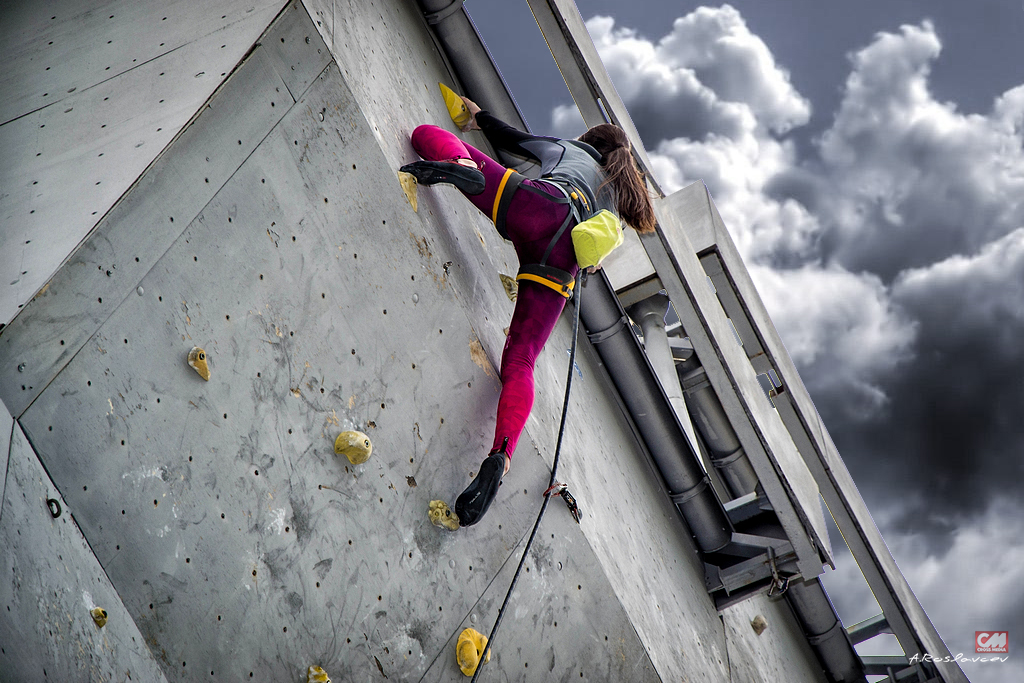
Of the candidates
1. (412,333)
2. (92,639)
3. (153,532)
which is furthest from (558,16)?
(92,639)

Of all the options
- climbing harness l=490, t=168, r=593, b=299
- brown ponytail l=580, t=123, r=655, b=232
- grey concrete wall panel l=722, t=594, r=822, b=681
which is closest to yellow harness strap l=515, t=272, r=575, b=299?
climbing harness l=490, t=168, r=593, b=299

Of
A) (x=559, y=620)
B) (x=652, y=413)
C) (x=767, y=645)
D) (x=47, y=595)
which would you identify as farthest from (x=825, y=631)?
(x=47, y=595)

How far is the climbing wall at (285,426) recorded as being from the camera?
1.66m

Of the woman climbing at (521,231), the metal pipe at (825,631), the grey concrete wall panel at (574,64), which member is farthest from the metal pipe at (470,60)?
the metal pipe at (825,631)

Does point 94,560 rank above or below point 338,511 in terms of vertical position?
below

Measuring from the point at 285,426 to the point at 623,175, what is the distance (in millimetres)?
1494

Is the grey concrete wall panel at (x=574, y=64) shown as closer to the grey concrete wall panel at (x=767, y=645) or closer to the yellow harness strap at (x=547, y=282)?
the yellow harness strap at (x=547, y=282)

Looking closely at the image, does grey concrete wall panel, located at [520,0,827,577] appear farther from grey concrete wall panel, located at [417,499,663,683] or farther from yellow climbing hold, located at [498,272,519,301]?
grey concrete wall panel, located at [417,499,663,683]

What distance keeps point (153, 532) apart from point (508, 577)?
100 cm

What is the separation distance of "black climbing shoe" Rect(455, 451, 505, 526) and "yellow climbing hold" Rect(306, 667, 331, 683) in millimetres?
503

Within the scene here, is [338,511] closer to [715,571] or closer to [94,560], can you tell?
[94,560]

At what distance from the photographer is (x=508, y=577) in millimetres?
2270

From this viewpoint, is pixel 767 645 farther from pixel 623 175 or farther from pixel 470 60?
pixel 470 60

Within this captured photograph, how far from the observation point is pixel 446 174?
2.28 m
